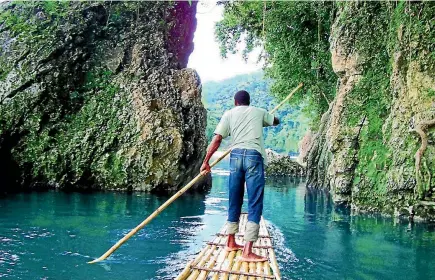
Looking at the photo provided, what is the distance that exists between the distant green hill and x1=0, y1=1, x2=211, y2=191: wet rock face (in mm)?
36404

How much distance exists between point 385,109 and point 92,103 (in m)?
12.0

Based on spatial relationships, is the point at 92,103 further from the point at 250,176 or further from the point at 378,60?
the point at 250,176

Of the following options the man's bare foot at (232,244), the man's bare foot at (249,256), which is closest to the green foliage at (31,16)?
the man's bare foot at (232,244)

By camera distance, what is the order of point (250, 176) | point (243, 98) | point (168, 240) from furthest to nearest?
point (168, 240)
point (243, 98)
point (250, 176)

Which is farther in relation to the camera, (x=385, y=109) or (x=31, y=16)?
(x=31, y=16)

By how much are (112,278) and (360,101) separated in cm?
1186

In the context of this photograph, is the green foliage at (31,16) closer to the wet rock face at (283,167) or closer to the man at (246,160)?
the man at (246,160)

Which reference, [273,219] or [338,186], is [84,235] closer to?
[273,219]

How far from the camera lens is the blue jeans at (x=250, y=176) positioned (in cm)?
545

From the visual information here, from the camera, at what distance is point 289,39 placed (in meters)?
23.6

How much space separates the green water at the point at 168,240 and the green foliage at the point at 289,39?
1021 centimetres

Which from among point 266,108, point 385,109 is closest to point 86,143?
point 385,109

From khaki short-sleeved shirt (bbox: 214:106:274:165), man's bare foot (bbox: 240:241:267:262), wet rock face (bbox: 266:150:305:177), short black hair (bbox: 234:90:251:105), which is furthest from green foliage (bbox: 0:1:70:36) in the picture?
wet rock face (bbox: 266:150:305:177)

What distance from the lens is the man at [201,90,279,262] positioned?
5.44 meters
